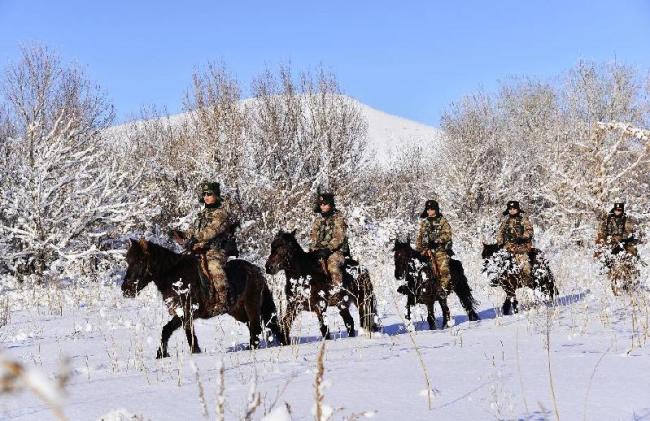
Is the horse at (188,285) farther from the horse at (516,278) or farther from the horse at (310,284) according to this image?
the horse at (516,278)

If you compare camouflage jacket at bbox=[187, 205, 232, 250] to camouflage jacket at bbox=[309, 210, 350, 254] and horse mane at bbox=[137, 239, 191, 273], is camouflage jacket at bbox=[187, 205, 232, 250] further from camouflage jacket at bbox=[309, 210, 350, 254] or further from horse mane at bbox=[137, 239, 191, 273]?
camouflage jacket at bbox=[309, 210, 350, 254]

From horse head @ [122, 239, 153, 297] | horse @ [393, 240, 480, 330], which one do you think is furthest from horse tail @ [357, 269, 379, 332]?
horse head @ [122, 239, 153, 297]

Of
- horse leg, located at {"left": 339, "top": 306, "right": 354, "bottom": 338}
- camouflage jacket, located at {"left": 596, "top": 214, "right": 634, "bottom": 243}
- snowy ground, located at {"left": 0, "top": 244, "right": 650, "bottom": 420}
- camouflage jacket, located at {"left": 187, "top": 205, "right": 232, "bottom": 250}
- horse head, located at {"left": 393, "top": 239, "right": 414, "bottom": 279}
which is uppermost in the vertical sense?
camouflage jacket, located at {"left": 187, "top": 205, "right": 232, "bottom": 250}

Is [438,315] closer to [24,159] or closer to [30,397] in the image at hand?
[30,397]

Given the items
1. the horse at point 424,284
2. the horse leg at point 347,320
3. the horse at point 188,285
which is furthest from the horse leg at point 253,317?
the horse at point 424,284

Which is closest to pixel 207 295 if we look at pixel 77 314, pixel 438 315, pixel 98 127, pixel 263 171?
pixel 77 314

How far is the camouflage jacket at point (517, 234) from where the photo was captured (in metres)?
11.1

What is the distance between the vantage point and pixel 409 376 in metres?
4.44

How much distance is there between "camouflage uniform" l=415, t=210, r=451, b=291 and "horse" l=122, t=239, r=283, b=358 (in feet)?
11.1

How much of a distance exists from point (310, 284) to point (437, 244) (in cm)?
285

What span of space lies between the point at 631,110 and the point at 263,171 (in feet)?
74.2

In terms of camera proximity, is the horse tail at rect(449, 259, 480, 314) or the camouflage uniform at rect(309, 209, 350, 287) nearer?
the camouflage uniform at rect(309, 209, 350, 287)

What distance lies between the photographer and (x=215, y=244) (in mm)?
7613

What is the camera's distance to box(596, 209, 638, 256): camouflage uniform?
12312mm
